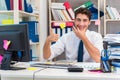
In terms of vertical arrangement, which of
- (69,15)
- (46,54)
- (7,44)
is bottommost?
(46,54)

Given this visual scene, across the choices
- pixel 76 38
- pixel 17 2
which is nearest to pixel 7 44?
pixel 17 2

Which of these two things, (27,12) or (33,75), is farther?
(27,12)

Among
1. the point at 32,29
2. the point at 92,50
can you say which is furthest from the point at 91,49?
the point at 32,29

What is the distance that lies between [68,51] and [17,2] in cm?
87

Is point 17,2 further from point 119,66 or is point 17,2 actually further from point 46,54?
point 119,66

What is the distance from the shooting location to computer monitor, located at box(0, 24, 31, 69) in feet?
6.66

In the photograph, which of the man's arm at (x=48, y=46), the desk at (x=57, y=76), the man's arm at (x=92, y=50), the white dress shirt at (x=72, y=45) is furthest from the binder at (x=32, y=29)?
the desk at (x=57, y=76)

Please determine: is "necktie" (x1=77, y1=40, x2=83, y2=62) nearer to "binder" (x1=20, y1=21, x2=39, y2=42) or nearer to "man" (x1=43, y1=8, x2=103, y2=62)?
"man" (x1=43, y1=8, x2=103, y2=62)

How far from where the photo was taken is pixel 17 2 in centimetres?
309

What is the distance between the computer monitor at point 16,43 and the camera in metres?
2.03

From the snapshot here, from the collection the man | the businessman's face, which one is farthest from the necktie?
the businessman's face

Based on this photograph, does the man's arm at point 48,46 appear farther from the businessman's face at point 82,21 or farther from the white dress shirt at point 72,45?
the businessman's face at point 82,21

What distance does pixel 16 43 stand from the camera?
2.07m

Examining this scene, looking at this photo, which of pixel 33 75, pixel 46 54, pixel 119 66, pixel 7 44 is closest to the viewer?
pixel 33 75
